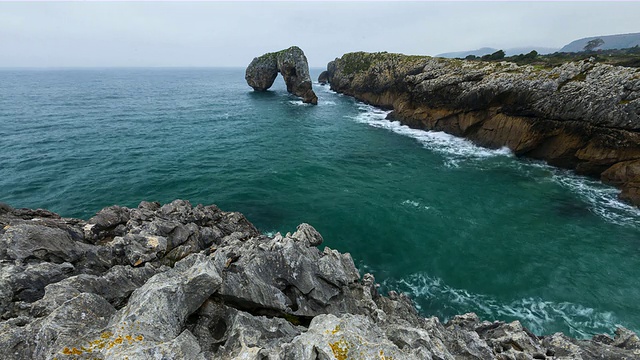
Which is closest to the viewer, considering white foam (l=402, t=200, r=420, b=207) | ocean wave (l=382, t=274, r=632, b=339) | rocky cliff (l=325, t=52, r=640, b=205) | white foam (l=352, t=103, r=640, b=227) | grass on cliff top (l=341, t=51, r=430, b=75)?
ocean wave (l=382, t=274, r=632, b=339)

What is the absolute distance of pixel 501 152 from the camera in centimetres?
5156

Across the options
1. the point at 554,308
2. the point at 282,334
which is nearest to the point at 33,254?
the point at 282,334

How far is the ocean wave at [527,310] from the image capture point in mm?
20031

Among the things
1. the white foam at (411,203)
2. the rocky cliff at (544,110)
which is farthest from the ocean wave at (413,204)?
the rocky cliff at (544,110)

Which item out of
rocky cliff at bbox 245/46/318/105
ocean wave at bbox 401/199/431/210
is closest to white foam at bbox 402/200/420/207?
ocean wave at bbox 401/199/431/210

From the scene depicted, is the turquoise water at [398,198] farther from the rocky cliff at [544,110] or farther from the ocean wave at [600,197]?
the rocky cliff at [544,110]

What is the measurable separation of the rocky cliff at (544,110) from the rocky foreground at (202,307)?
35.9 m

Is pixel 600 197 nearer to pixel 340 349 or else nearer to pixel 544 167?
pixel 544 167

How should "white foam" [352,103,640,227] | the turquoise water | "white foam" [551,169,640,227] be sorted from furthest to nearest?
"white foam" [352,103,640,227]
"white foam" [551,169,640,227]
the turquoise water

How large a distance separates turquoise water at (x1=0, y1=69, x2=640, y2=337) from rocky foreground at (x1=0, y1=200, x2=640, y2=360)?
652cm

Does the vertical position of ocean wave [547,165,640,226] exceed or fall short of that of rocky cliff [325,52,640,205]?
it falls short

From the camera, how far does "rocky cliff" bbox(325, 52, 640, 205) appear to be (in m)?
37.9

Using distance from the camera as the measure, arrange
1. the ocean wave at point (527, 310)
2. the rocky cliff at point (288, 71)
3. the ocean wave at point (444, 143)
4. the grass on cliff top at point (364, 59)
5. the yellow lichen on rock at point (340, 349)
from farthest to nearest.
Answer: the rocky cliff at point (288, 71) → the grass on cliff top at point (364, 59) → the ocean wave at point (444, 143) → the ocean wave at point (527, 310) → the yellow lichen on rock at point (340, 349)

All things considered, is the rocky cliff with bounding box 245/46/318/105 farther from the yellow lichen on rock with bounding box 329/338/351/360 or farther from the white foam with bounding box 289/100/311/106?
Answer: the yellow lichen on rock with bounding box 329/338/351/360
